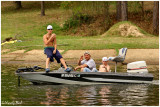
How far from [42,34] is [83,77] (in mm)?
22152

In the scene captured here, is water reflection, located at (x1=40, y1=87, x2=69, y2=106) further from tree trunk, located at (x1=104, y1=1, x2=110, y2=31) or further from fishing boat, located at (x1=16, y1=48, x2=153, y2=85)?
tree trunk, located at (x1=104, y1=1, x2=110, y2=31)

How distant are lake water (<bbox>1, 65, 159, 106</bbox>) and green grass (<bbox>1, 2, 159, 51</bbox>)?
11.9 meters

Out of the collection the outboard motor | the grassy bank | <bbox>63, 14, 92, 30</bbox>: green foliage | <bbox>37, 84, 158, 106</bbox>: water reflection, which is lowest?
<bbox>37, 84, 158, 106</bbox>: water reflection

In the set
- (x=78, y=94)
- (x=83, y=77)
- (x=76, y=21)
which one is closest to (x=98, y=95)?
(x=78, y=94)

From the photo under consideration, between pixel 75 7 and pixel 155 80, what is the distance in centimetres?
2165

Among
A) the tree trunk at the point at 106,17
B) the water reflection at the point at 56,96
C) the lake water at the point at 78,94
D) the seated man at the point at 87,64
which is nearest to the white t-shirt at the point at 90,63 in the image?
the seated man at the point at 87,64

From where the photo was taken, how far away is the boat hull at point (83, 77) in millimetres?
15213

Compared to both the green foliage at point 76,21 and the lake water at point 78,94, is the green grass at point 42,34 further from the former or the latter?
the lake water at point 78,94

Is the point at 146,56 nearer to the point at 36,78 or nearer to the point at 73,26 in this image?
the point at 36,78

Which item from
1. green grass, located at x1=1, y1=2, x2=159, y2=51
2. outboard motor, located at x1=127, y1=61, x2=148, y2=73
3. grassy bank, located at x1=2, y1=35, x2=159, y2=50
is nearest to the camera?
outboard motor, located at x1=127, y1=61, x2=148, y2=73

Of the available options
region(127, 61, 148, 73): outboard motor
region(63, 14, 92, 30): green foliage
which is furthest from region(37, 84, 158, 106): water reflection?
region(63, 14, 92, 30): green foliage

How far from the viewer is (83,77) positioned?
15.3m

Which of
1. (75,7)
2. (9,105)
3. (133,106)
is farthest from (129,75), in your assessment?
(75,7)

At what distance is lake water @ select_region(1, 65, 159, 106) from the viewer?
38.8 feet
